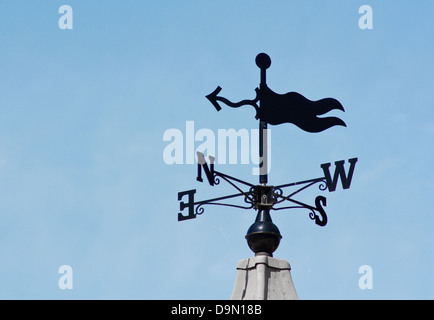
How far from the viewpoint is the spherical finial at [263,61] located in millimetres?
7312

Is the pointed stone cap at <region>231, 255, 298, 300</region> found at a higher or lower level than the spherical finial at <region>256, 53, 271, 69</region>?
lower

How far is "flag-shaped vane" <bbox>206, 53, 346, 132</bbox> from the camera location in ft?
23.7

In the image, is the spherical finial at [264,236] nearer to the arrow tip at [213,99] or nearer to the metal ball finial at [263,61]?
the arrow tip at [213,99]

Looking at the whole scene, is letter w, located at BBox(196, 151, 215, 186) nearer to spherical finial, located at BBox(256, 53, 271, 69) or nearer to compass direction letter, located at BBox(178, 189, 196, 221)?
compass direction letter, located at BBox(178, 189, 196, 221)

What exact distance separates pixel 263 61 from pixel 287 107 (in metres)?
0.42

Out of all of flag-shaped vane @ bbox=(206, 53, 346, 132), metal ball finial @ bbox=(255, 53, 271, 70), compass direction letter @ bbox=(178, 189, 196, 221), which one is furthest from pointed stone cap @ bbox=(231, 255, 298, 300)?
metal ball finial @ bbox=(255, 53, 271, 70)

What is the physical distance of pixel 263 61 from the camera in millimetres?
7328

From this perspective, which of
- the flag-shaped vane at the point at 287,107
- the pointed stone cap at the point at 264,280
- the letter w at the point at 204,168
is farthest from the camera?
the flag-shaped vane at the point at 287,107

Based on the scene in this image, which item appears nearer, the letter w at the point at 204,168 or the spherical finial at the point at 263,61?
the letter w at the point at 204,168

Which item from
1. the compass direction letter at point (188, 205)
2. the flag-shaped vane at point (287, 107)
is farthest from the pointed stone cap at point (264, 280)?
the flag-shaped vane at point (287, 107)
